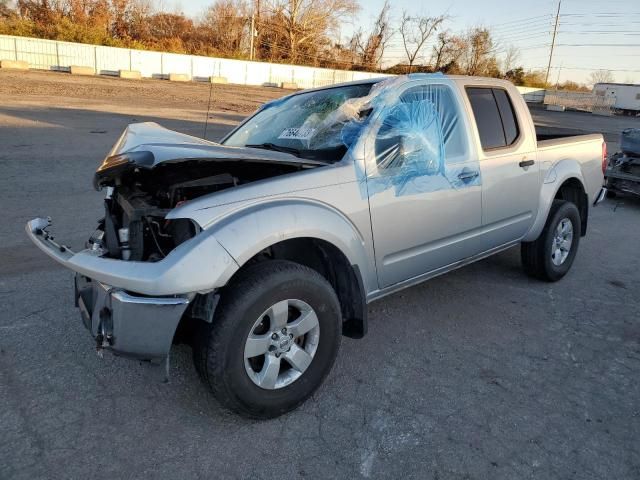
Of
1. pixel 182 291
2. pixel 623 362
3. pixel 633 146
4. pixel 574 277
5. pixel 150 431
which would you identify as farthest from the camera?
pixel 633 146

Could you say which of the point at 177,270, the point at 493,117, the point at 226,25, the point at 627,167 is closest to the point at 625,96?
the point at 226,25

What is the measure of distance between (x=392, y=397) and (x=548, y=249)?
2.57 m

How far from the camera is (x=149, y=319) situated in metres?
2.28

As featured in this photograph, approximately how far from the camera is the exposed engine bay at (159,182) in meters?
2.58

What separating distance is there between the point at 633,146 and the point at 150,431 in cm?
912

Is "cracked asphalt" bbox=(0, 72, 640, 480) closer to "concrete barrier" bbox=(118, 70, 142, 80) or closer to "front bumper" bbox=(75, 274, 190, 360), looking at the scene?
"front bumper" bbox=(75, 274, 190, 360)

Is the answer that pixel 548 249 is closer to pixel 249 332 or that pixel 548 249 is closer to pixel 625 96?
pixel 249 332

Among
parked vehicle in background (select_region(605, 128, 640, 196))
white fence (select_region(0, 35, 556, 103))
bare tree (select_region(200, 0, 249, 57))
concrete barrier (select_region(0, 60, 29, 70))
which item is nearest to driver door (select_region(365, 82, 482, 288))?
parked vehicle in background (select_region(605, 128, 640, 196))

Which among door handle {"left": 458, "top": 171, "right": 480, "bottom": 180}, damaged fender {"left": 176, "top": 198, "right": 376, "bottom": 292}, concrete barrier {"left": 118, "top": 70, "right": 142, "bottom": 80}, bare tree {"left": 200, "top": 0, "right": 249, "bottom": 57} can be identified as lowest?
damaged fender {"left": 176, "top": 198, "right": 376, "bottom": 292}

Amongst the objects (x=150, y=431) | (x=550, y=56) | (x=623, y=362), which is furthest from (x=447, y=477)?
(x=550, y=56)

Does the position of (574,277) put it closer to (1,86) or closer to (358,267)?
(358,267)

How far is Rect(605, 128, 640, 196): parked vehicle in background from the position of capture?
8641 mm

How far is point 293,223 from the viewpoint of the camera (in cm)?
262

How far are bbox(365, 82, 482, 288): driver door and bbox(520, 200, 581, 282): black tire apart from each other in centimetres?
114
